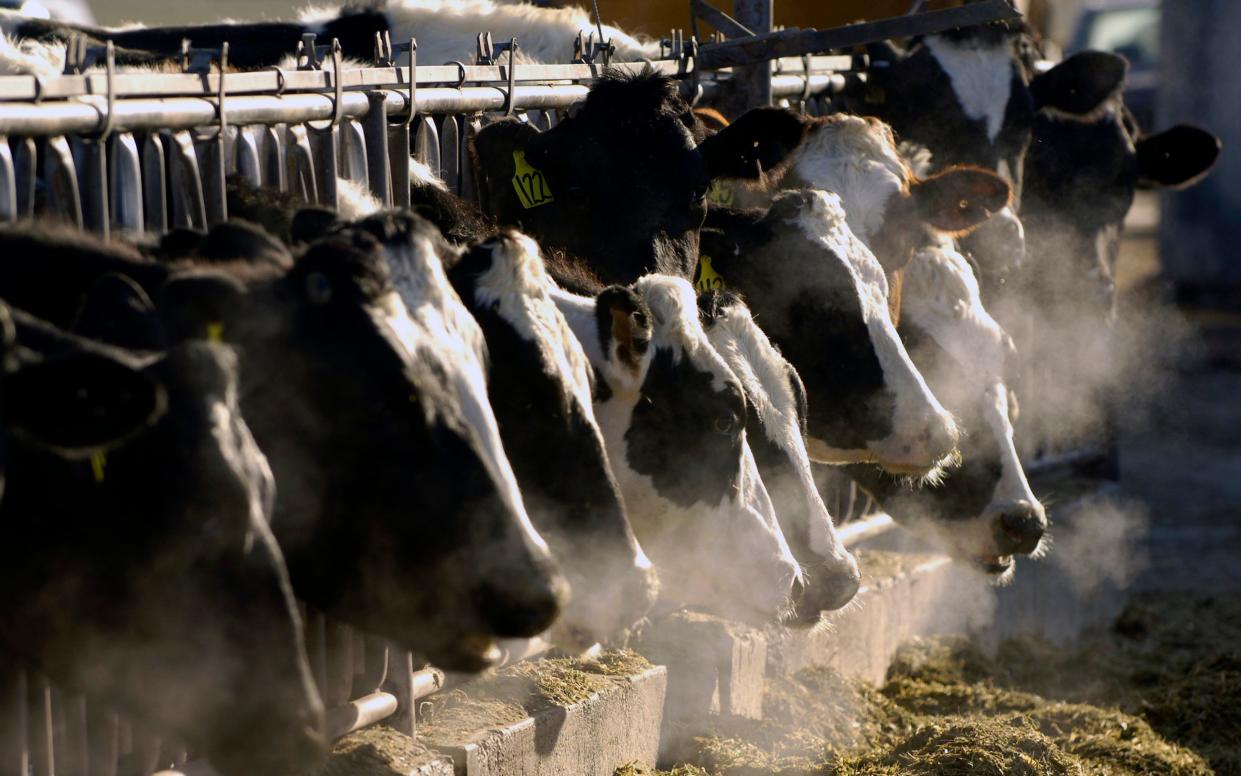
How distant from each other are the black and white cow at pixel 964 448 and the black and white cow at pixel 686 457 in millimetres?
1824

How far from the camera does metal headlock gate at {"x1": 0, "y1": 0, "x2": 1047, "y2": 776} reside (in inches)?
134

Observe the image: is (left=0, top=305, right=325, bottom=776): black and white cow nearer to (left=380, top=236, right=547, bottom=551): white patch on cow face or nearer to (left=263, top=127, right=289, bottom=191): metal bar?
(left=380, top=236, right=547, bottom=551): white patch on cow face

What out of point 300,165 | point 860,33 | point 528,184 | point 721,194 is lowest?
point 721,194

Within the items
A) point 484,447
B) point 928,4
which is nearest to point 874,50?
point 928,4

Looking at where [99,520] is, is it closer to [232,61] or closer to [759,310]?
[759,310]

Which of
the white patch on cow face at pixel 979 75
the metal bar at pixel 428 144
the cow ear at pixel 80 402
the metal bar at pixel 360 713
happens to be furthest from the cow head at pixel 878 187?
the cow ear at pixel 80 402

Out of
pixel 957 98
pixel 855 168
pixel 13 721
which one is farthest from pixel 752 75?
pixel 13 721

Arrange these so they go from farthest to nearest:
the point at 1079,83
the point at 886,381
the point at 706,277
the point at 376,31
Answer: the point at 1079,83 → the point at 376,31 → the point at 706,277 → the point at 886,381

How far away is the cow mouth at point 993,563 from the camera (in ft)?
19.9

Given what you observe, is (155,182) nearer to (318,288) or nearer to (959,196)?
(318,288)

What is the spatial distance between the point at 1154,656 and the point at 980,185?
3.00 metres

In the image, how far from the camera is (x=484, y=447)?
3041 mm

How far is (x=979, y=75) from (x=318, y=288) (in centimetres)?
531

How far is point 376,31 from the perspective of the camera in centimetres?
714
